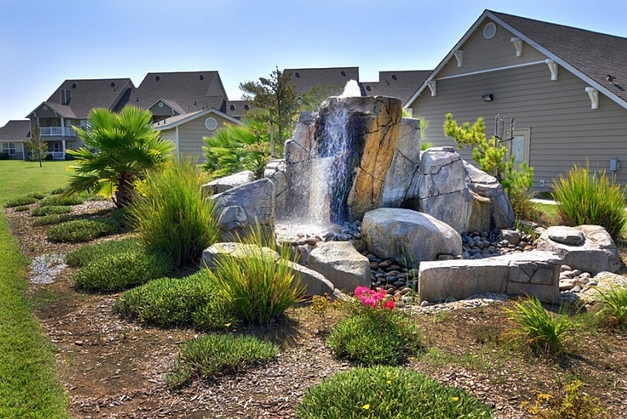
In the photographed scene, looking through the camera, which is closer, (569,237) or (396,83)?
(569,237)

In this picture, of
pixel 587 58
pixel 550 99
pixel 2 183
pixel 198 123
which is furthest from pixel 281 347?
pixel 198 123

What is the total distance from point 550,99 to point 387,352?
1368cm

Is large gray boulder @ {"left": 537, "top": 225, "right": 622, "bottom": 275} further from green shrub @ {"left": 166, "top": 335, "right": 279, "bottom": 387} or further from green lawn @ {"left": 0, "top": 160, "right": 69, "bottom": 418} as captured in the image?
green lawn @ {"left": 0, "top": 160, "right": 69, "bottom": 418}

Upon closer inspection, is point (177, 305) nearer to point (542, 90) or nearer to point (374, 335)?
point (374, 335)

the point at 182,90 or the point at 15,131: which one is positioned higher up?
the point at 182,90

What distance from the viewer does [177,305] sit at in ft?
16.2

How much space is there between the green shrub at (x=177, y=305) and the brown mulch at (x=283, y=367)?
139mm

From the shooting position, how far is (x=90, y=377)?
3.85 metres

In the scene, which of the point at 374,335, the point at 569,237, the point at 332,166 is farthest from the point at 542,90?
the point at 374,335

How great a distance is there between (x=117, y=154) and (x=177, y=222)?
187 inches

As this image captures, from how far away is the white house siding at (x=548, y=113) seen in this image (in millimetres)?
13891

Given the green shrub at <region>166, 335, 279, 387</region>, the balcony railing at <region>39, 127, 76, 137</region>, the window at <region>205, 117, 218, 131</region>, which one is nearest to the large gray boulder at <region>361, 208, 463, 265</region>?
the green shrub at <region>166, 335, 279, 387</region>

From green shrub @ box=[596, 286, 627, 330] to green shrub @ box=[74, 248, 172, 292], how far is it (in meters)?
4.59

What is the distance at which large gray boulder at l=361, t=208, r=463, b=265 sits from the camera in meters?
7.23
